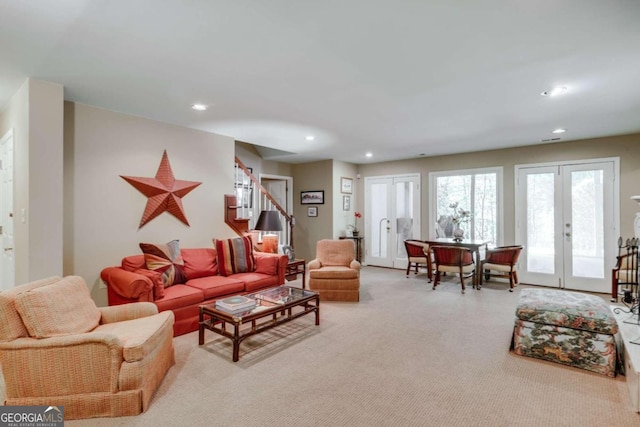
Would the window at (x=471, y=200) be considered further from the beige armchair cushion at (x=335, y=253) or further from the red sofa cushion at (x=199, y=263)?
the red sofa cushion at (x=199, y=263)

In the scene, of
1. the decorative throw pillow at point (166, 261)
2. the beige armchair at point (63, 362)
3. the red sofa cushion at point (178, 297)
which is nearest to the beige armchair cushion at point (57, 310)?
the beige armchair at point (63, 362)

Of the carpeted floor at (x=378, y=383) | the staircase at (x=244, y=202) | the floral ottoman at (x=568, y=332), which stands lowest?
the carpeted floor at (x=378, y=383)

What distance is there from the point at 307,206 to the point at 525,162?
4524 millimetres

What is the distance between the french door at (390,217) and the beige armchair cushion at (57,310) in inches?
236

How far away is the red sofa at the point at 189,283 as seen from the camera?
3.05m

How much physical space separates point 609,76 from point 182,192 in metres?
4.88

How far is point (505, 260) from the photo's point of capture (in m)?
5.18

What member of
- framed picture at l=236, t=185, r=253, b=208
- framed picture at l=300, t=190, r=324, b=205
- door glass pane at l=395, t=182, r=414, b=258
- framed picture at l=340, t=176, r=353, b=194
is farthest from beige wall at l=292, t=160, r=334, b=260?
framed picture at l=236, t=185, r=253, b=208

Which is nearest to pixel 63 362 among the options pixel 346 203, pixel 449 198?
pixel 346 203

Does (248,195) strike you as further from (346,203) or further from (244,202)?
(346,203)

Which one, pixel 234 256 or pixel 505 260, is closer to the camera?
pixel 234 256

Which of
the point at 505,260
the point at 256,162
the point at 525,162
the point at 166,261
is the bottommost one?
the point at 505,260

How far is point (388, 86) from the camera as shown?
3.00m

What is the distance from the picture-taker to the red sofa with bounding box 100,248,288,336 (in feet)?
10.00
